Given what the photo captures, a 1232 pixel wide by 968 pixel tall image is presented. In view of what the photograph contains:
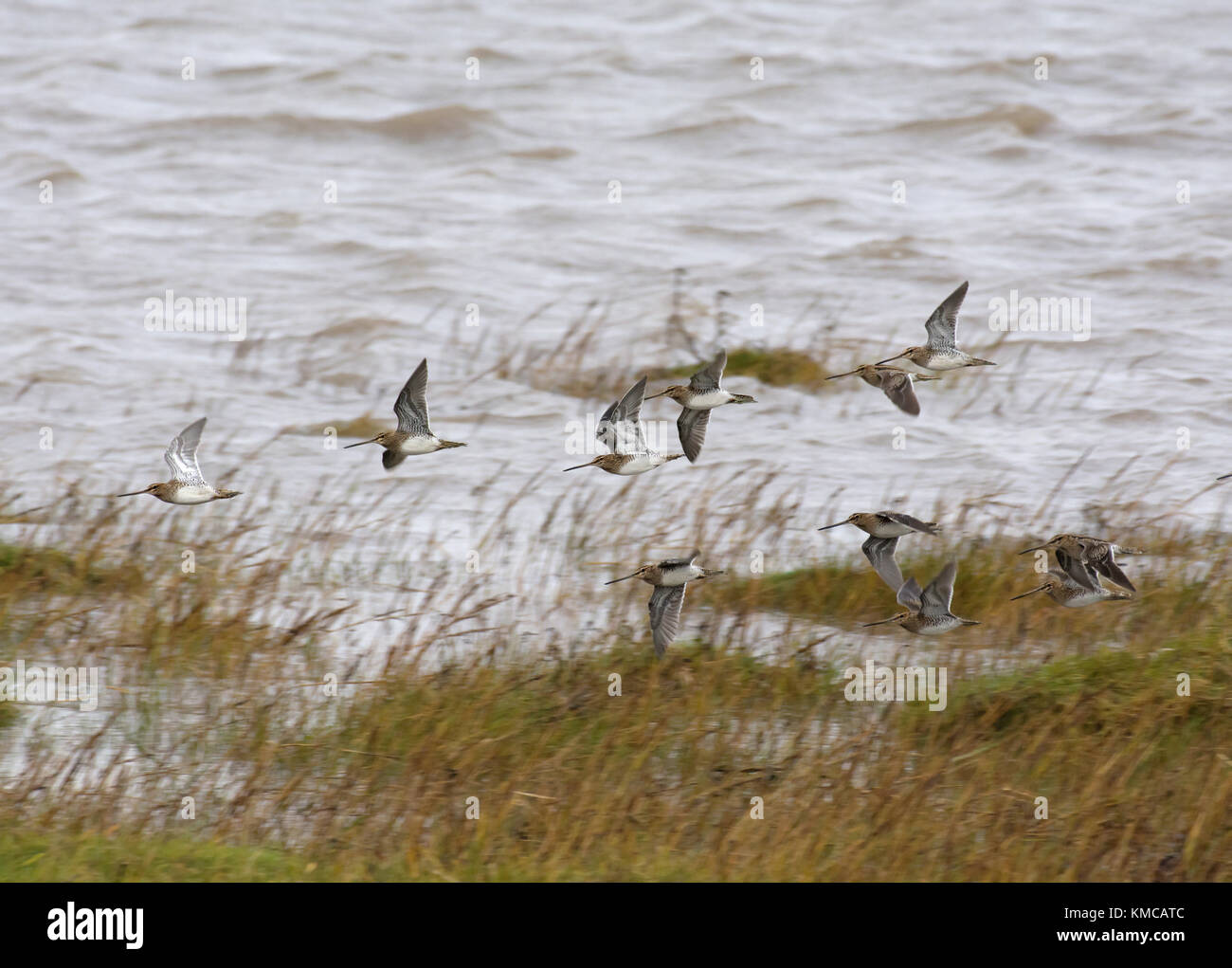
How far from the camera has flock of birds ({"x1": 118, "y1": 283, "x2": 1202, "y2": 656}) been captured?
23.9 ft

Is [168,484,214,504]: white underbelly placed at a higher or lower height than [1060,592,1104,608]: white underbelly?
higher

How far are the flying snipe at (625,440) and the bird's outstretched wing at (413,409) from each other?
2.54 feet

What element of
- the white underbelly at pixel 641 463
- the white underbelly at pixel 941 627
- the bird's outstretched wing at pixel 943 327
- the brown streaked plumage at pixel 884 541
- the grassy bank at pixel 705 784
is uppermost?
the bird's outstretched wing at pixel 943 327

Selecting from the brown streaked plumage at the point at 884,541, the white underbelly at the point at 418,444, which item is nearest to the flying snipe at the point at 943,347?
the brown streaked plumage at the point at 884,541

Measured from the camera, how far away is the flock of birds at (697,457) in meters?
7.29

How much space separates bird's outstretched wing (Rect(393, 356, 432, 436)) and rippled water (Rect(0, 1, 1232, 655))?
3.23m

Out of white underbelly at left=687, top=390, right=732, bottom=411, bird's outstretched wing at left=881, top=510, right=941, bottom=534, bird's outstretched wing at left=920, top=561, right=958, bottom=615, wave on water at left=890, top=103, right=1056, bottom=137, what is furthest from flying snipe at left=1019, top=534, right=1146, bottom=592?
wave on water at left=890, top=103, right=1056, bottom=137

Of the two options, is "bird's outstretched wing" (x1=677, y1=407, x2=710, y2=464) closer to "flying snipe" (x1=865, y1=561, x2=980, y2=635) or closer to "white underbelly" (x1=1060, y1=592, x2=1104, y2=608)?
"flying snipe" (x1=865, y1=561, x2=980, y2=635)

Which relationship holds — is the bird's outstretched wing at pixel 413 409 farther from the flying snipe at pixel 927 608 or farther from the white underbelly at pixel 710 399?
the flying snipe at pixel 927 608

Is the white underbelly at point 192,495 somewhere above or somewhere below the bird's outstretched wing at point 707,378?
below

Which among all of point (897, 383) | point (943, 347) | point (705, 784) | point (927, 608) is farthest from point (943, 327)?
point (705, 784)

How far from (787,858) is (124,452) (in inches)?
Result: 356

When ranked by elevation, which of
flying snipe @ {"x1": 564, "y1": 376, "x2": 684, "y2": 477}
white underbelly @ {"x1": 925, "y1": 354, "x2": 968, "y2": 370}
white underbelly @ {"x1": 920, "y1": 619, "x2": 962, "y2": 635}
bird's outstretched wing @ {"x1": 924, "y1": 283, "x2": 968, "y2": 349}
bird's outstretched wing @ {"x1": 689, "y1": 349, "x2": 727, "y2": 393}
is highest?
bird's outstretched wing @ {"x1": 924, "y1": 283, "x2": 968, "y2": 349}
